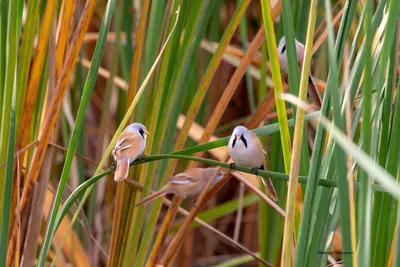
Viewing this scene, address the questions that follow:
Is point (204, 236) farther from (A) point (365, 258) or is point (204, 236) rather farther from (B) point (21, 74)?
(A) point (365, 258)

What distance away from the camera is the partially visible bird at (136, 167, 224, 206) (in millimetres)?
2255

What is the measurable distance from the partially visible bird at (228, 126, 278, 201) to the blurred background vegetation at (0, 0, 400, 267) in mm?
46

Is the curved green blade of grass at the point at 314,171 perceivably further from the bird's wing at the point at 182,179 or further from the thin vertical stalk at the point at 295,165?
the bird's wing at the point at 182,179

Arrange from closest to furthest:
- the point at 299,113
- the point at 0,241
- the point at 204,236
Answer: the point at 299,113
the point at 0,241
the point at 204,236

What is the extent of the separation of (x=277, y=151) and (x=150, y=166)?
0.52 meters

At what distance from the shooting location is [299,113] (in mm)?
1210

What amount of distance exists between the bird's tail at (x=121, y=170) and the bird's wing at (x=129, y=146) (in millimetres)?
75

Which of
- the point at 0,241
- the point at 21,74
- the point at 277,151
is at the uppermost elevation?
the point at 21,74

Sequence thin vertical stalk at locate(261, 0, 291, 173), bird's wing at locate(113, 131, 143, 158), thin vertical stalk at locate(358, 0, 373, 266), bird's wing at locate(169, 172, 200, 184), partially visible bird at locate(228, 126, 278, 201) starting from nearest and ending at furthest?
thin vertical stalk at locate(358, 0, 373, 266)
thin vertical stalk at locate(261, 0, 291, 173)
bird's wing at locate(113, 131, 143, 158)
partially visible bird at locate(228, 126, 278, 201)
bird's wing at locate(169, 172, 200, 184)

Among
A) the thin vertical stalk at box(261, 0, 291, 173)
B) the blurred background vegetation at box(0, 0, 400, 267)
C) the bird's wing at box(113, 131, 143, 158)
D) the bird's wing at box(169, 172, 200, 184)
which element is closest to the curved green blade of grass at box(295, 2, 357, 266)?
the blurred background vegetation at box(0, 0, 400, 267)

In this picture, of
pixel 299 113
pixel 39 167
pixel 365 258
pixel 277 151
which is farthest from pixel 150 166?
pixel 365 258

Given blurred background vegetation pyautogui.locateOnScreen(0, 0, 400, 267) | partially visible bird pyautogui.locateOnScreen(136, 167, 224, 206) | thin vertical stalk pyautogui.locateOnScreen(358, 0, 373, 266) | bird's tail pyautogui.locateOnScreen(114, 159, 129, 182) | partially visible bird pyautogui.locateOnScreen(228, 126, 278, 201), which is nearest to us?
thin vertical stalk pyautogui.locateOnScreen(358, 0, 373, 266)

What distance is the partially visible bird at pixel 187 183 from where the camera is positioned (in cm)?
225

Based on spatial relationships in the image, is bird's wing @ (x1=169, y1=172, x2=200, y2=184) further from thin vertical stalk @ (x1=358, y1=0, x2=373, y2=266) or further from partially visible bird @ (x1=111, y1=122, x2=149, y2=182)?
thin vertical stalk @ (x1=358, y1=0, x2=373, y2=266)
